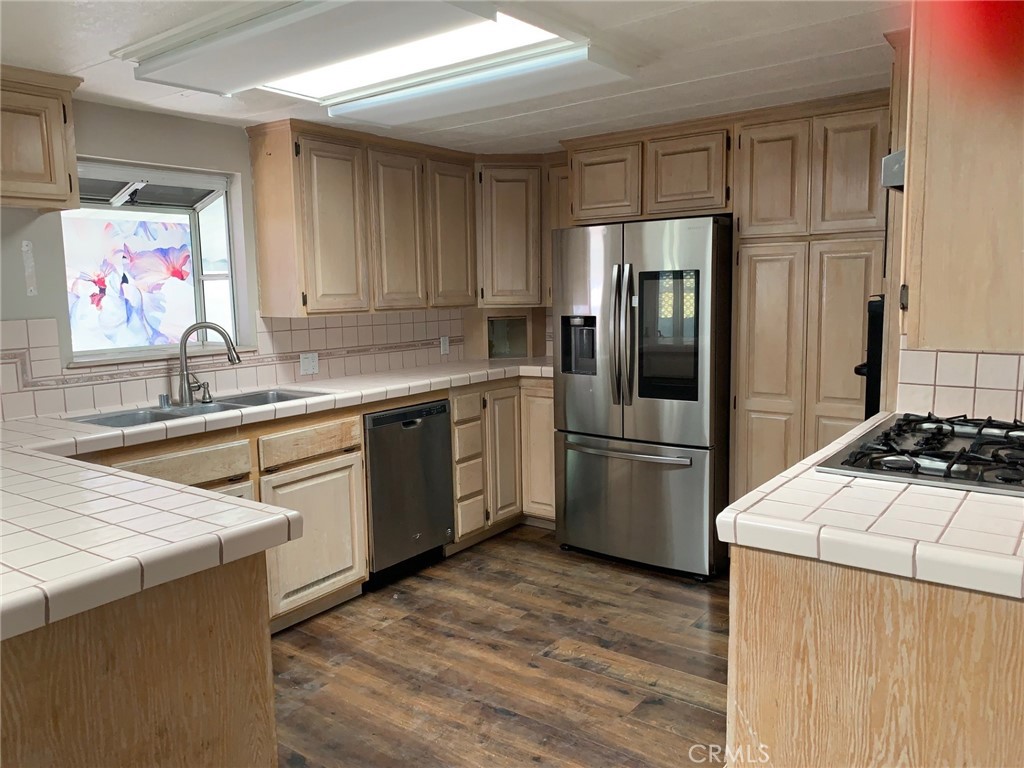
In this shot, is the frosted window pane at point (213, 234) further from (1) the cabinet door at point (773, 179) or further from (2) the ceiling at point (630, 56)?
(1) the cabinet door at point (773, 179)

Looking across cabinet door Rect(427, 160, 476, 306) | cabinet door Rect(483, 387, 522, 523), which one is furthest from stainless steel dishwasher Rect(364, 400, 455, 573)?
cabinet door Rect(427, 160, 476, 306)

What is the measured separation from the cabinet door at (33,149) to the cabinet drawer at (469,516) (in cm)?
218

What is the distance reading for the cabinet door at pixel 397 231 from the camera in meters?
3.76

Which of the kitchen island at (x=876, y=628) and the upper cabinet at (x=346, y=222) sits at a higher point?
the upper cabinet at (x=346, y=222)

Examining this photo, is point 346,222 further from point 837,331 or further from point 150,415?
point 837,331

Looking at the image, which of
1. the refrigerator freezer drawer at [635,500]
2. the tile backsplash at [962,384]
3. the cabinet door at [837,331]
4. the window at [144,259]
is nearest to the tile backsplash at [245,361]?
the window at [144,259]

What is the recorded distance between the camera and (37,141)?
2570 mm

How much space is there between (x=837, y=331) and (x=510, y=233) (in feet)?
6.16

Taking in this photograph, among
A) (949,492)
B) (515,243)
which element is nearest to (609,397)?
(515,243)

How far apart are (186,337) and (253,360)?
0.45 meters

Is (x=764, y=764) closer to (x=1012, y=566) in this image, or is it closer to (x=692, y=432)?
(x=1012, y=566)

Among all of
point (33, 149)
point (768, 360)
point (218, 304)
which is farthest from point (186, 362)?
point (768, 360)

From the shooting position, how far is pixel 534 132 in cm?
374

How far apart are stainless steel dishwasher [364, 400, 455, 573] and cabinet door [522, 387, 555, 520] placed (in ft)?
1.87
